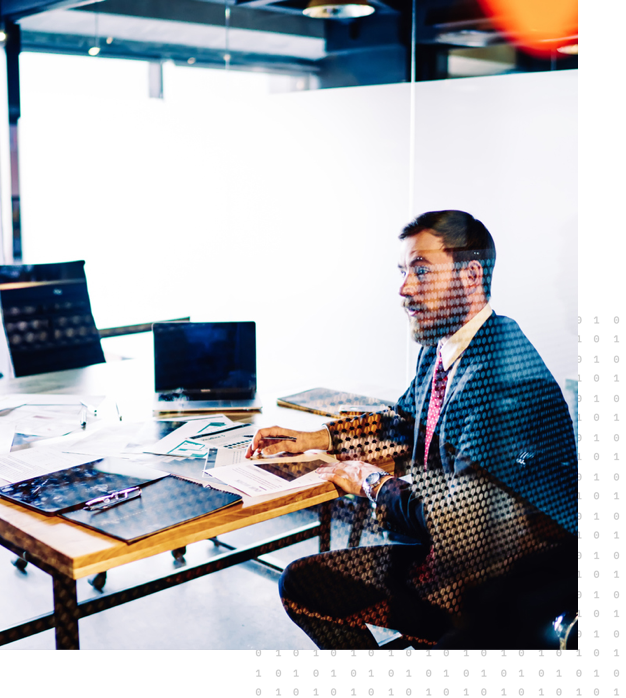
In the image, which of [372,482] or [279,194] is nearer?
[372,482]

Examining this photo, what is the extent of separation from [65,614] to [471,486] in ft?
3.02

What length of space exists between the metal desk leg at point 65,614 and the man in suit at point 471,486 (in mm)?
503

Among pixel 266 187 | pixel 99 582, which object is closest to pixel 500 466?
pixel 99 582

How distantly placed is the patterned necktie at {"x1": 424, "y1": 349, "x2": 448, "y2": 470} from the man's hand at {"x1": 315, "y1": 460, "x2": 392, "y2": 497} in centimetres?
24

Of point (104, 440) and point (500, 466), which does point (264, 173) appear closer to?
point (104, 440)

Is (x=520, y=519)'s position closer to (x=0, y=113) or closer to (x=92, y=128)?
(x=92, y=128)

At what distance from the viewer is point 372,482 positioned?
1.48m

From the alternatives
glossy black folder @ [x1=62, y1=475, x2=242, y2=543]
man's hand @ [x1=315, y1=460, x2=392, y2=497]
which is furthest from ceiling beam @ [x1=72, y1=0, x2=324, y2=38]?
glossy black folder @ [x1=62, y1=475, x2=242, y2=543]

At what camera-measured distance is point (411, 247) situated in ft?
4.46

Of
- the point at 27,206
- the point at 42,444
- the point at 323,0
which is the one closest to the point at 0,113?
the point at 27,206

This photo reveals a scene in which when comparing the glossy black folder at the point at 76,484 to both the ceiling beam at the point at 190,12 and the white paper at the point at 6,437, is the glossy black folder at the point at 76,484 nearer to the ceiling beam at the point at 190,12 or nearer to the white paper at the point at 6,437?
the white paper at the point at 6,437

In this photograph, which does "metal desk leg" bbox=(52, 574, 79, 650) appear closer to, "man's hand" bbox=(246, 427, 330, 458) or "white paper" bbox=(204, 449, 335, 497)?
"white paper" bbox=(204, 449, 335, 497)

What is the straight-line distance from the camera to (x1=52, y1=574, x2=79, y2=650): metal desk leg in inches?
57.4
